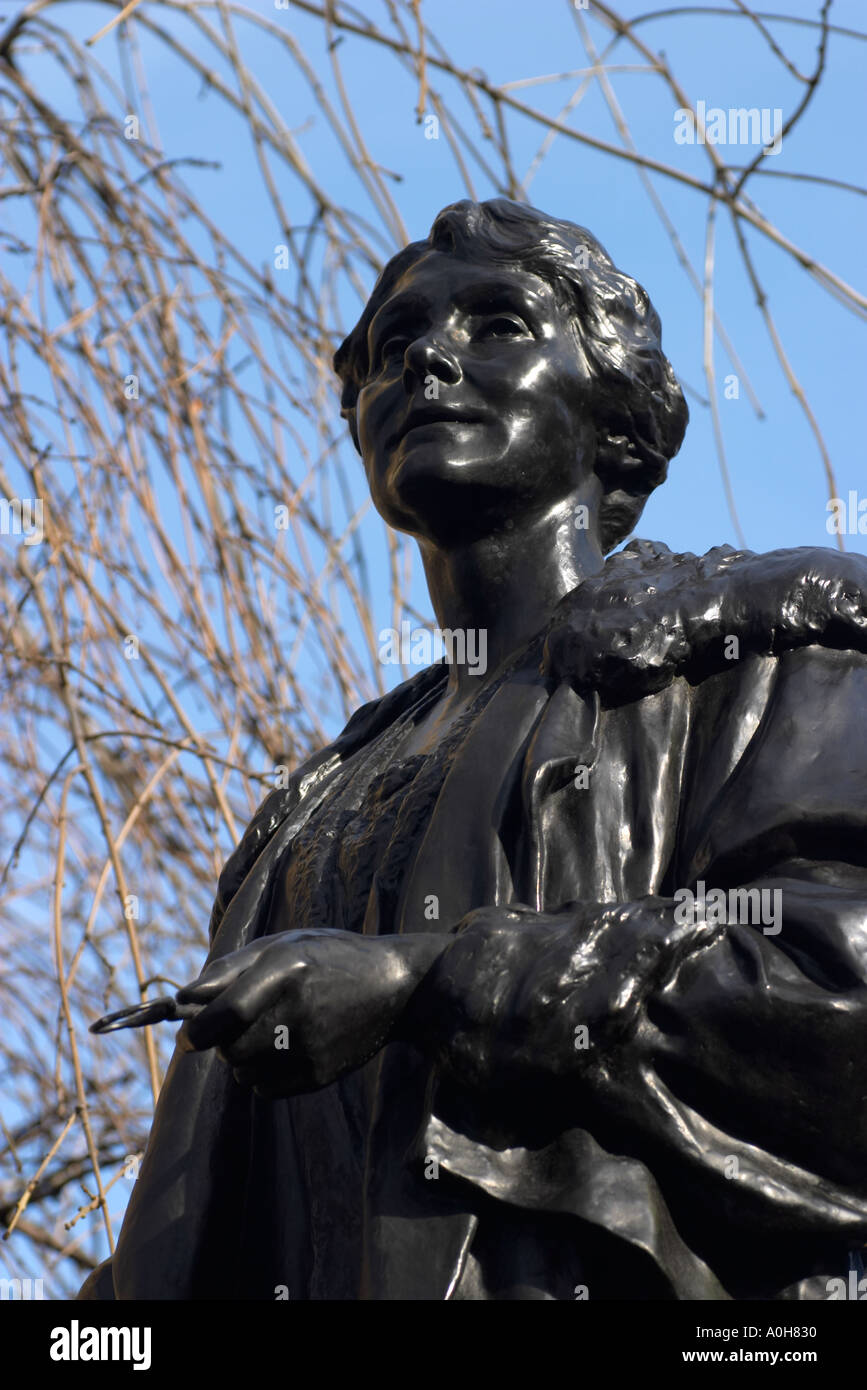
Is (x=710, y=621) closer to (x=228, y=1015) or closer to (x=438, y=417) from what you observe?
(x=438, y=417)

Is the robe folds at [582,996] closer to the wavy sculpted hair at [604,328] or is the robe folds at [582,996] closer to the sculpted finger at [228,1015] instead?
the sculpted finger at [228,1015]

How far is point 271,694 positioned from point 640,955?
8.93 ft

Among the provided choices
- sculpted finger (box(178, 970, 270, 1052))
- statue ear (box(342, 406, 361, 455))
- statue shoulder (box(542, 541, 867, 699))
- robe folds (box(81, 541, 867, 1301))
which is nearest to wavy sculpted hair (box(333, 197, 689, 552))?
statue ear (box(342, 406, 361, 455))

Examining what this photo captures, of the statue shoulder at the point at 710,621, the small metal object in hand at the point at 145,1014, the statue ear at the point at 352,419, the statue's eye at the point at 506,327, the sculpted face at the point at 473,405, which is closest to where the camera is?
the small metal object in hand at the point at 145,1014

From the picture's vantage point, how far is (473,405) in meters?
3.60

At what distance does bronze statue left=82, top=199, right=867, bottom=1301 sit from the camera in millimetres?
2809

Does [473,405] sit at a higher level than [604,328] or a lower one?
lower

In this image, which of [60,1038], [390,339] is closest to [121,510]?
[60,1038]

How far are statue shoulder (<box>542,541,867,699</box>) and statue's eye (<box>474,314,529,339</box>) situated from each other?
0.60 meters

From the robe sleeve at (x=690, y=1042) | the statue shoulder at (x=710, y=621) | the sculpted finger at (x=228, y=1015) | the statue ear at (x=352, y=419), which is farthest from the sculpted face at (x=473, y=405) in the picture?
the sculpted finger at (x=228, y=1015)

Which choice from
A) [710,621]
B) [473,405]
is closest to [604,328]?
[473,405]

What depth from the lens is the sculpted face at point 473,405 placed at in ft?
11.8

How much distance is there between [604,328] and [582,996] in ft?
4.65

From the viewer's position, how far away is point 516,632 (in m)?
3.65
